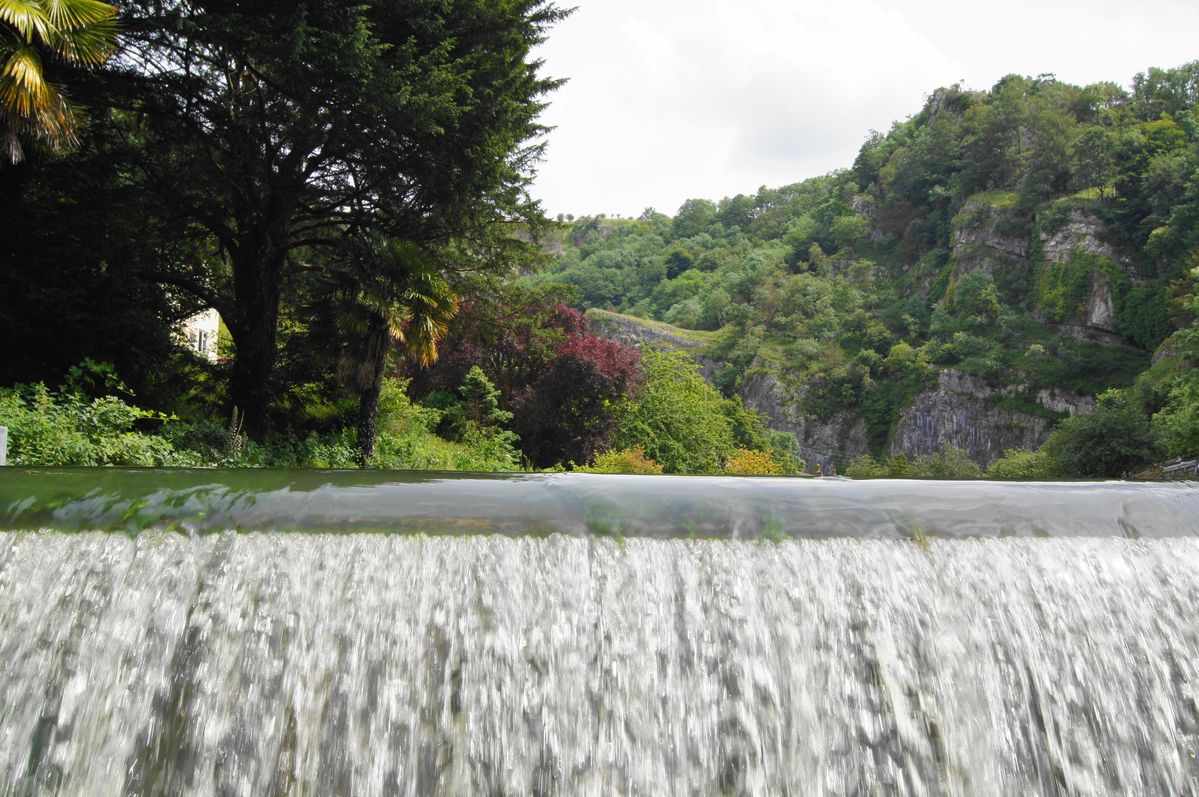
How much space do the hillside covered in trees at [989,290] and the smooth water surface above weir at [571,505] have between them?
28.1 m

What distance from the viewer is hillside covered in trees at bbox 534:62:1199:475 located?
164ft

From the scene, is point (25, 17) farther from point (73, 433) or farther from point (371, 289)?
point (371, 289)

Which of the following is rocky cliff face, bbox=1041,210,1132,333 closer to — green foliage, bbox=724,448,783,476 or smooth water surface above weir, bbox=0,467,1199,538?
green foliage, bbox=724,448,783,476

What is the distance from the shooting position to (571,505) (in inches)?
181

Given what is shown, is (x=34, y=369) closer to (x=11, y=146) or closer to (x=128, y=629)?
(x=11, y=146)

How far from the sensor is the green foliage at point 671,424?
26.5 m

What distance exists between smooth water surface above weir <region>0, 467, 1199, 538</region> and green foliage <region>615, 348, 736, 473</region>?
20.7 meters

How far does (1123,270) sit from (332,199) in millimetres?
53345

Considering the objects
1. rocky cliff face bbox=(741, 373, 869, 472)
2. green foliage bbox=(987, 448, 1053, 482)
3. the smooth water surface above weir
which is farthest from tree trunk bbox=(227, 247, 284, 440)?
rocky cliff face bbox=(741, 373, 869, 472)

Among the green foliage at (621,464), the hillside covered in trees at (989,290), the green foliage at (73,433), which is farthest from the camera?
the hillside covered in trees at (989,290)

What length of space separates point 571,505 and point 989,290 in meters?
60.9

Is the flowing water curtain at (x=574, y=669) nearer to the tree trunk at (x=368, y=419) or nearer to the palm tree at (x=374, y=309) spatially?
the palm tree at (x=374, y=309)

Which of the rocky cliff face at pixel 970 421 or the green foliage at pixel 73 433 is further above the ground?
the green foliage at pixel 73 433

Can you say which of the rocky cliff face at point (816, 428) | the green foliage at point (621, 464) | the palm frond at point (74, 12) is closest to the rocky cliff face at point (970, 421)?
the rocky cliff face at point (816, 428)
